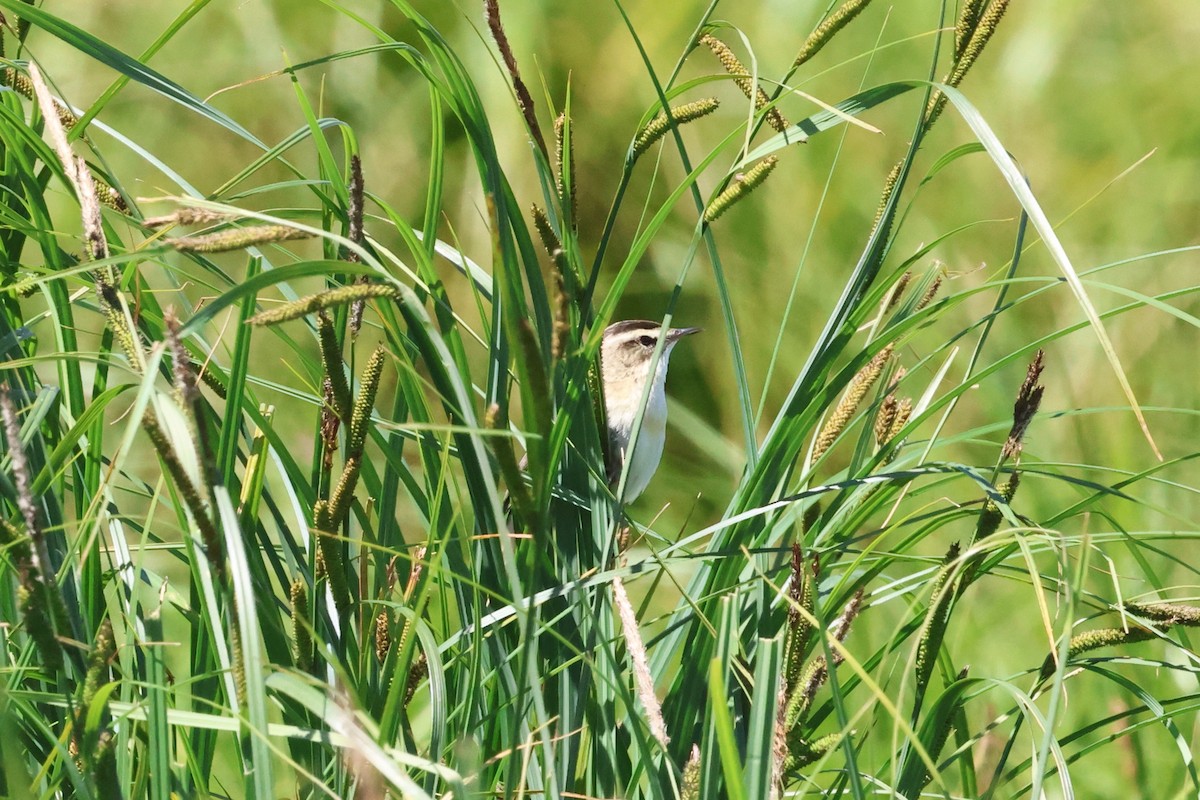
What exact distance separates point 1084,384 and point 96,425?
299 centimetres

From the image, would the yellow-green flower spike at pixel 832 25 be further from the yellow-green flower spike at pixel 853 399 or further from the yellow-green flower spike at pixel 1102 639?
the yellow-green flower spike at pixel 1102 639

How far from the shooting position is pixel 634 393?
3357 millimetres

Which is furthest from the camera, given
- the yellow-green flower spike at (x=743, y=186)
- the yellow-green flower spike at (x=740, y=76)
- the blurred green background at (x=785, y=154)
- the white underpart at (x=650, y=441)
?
the blurred green background at (x=785, y=154)

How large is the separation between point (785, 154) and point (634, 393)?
1.19m

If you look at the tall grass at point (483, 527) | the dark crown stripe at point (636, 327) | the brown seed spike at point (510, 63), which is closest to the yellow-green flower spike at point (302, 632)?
the tall grass at point (483, 527)

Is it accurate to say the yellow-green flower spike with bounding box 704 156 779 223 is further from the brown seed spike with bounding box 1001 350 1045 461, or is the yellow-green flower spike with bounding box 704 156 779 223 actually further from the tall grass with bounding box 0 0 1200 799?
the brown seed spike with bounding box 1001 350 1045 461

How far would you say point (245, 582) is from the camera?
901 mm

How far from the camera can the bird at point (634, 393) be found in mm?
2863

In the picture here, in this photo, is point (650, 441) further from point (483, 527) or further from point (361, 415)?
point (361, 415)

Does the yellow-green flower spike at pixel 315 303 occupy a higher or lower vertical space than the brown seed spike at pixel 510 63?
lower

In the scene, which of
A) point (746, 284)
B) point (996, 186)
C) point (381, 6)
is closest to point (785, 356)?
point (746, 284)

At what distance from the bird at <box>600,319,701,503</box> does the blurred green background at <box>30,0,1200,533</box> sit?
387 mm

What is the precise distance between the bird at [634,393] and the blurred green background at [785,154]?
387 millimetres

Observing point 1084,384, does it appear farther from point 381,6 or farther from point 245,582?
point 245,582
